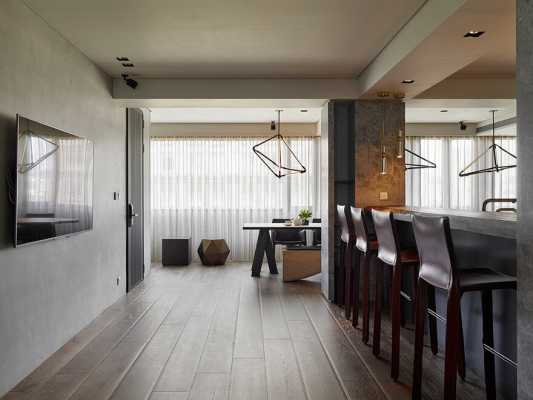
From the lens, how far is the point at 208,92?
5.16 meters

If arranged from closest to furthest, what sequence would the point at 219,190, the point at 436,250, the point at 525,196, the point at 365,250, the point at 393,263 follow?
1. the point at 525,196
2. the point at 436,250
3. the point at 393,263
4. the point at 365,250
5. the point at 219,190

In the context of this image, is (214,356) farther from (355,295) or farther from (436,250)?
(436,250)

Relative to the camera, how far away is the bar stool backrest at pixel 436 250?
2252 mm

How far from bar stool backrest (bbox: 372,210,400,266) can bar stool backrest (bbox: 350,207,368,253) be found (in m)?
0.33

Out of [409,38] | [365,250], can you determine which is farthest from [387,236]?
[409,38]

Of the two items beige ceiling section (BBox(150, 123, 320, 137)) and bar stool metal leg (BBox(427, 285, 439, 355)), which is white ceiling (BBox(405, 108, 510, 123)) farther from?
bar stool metal leg (BBox(427, 285, 439, 355))

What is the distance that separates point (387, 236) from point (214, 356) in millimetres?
1506

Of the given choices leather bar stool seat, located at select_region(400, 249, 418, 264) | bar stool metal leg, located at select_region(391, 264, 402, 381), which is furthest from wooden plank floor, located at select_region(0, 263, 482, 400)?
leather bar stool seat, located at select_region(400, 249, 418, 264)

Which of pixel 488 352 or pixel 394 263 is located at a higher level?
pixel 394 263

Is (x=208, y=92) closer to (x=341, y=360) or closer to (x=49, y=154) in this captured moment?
(x=49, y=154)

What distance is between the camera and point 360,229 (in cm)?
383

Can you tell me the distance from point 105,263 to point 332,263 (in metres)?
2.46

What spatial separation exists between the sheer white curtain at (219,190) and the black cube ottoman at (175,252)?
64 cm

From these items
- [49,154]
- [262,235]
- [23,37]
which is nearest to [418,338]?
[49,154]
